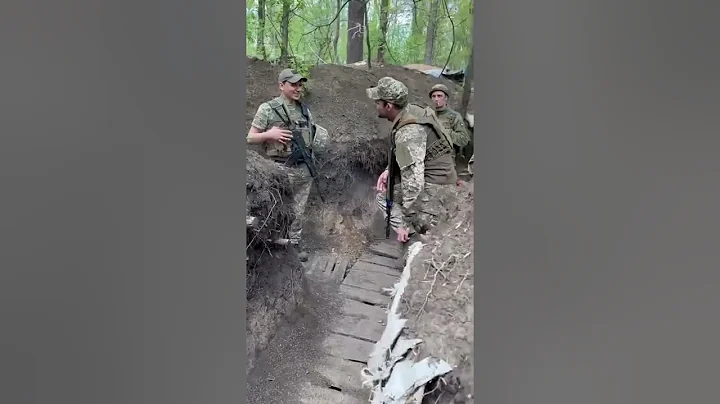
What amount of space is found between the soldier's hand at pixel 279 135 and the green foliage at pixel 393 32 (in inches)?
10.2

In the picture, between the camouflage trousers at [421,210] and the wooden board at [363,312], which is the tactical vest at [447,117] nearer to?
the camouflage trousers at [421,210]

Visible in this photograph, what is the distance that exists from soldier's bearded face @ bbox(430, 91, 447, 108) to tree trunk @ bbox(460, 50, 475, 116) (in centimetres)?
7

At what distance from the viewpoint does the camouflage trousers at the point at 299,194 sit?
7.08ft

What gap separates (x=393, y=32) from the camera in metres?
2.22

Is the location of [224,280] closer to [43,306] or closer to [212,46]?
[43,306]

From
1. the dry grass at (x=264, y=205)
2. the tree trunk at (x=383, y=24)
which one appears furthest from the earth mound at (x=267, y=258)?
the tree trunk at (x=383, y=24)

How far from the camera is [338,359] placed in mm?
2137

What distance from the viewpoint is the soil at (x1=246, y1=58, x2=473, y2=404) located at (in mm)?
2129

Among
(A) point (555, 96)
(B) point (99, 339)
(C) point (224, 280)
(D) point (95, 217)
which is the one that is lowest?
(B) point (99, 339)

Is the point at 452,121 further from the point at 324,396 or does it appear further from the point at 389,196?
the point at 324,396

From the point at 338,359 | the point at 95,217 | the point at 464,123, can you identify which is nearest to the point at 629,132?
the point at 464,123

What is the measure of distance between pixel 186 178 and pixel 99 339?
1.99ft

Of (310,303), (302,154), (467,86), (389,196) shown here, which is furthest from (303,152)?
(467,86)

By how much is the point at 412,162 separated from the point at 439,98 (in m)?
0.29
